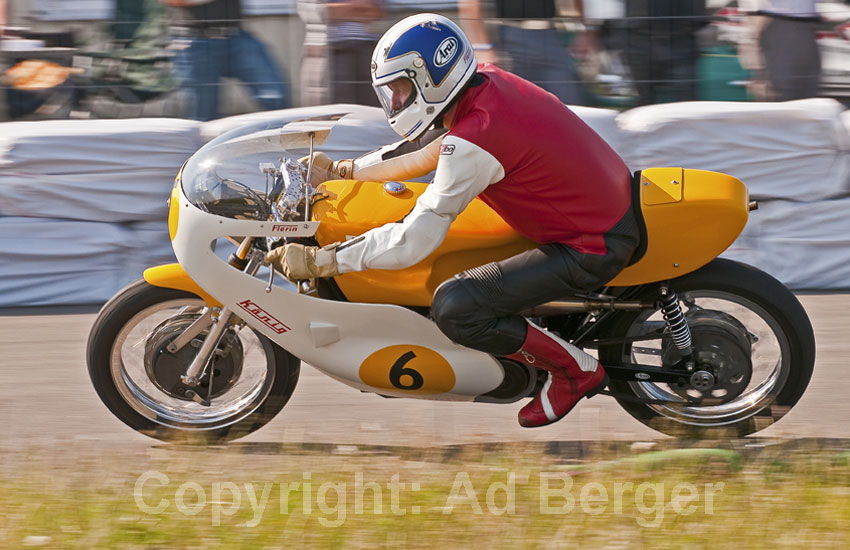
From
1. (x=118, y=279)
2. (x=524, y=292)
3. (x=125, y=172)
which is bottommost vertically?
(x=118, y=279)

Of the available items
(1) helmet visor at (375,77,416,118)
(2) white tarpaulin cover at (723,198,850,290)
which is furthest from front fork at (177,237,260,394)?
(2) white tarpaulin cover at (723,198,850,290)

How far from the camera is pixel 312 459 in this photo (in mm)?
4414

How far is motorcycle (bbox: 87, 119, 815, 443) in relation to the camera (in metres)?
4.36

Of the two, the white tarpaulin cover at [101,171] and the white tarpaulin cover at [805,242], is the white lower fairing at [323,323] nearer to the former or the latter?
the white tarpaulin cover at [101,171]

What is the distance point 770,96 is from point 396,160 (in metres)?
3.40

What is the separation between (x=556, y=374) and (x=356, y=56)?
3279 mm

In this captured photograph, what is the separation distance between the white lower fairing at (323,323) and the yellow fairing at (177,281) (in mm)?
89

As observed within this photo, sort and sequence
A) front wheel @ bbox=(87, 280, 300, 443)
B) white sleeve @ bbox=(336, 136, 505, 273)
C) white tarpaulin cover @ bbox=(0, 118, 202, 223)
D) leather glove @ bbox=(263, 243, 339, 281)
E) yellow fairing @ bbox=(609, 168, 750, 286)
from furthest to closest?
white tarpaulin cover @ bbox=(0, 118, 202, 223), front wheel @ bbox=(87, 280, 300, 443), yellow fairing @ bbox=(609, 168, 750, 286), leather glove @ bbox=(263, 243, 339, 281), white sleeve @ bbox=(336, 136, 505, 273)

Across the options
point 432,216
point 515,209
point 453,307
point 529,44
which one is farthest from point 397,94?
point 529,44

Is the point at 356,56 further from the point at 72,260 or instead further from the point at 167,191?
the point at 72,260

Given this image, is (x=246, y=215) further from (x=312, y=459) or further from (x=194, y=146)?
(x=194, y=146)

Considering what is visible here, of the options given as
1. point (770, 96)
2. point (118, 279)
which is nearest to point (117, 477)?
point (118, 279)

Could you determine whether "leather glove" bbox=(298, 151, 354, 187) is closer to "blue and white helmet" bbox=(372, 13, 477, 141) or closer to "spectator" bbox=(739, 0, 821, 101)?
"blue and white helmet" bbox=(372, 13, 477, 141)

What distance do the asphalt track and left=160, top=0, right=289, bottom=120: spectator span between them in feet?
6.66
